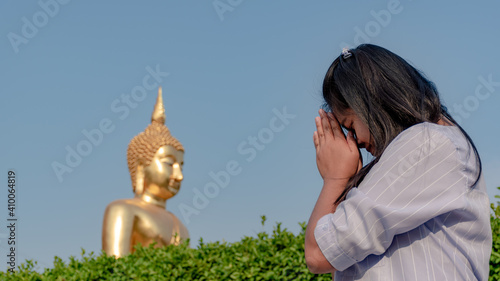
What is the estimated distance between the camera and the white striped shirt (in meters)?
1.36

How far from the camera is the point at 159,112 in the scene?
7.78 metres

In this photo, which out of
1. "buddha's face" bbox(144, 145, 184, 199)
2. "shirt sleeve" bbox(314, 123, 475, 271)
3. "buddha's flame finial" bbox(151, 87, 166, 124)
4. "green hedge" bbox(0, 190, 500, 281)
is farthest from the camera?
"buddha's flame finial" bbox(151, 87, 166, 124)

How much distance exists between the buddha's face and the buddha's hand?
583 centimetres

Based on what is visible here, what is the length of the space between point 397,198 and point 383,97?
0.30 metres

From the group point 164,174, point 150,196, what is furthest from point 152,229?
point 164,174

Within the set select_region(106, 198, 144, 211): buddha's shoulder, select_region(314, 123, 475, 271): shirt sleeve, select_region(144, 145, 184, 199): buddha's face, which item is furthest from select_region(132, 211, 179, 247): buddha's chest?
select_region(314, 123, 475, 271): shirt sleeve

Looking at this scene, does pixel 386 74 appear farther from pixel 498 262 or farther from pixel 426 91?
pixel 498 262

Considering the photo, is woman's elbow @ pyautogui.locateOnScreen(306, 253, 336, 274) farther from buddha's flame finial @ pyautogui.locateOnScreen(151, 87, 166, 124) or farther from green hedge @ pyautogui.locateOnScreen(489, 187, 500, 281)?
buddha's flame finial @ pyautogui.locateOnScreen(151, 87, 166, 124)

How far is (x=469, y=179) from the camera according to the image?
144 cm

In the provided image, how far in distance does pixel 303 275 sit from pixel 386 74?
2329mm

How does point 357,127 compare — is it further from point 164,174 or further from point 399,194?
point 164,174

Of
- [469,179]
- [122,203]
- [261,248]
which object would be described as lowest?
[469,179]

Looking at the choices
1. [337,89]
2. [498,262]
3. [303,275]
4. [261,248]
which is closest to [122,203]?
[261,248]

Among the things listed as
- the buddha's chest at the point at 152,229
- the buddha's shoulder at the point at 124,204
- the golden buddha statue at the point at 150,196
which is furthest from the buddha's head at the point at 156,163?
the buddha's chest at the point at 152,229
